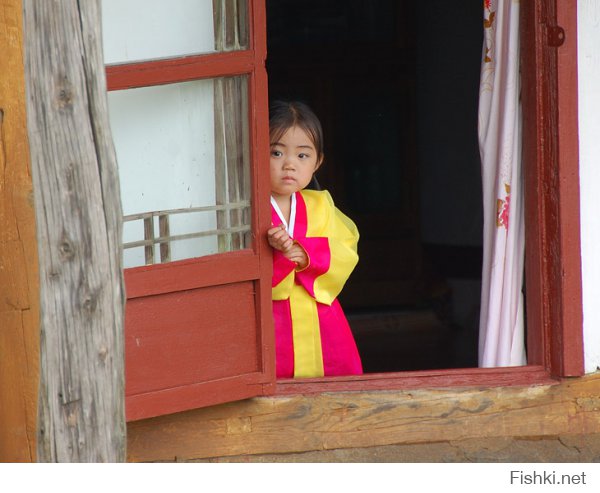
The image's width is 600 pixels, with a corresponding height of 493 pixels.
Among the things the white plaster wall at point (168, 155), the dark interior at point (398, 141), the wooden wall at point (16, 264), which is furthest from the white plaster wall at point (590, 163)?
the dark interior at point (398, 141)

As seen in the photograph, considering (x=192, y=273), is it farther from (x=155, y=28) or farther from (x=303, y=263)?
(x=155, y=28)

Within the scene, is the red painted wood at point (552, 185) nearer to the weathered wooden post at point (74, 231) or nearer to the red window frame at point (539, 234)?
the red window frame at point (539, 234)

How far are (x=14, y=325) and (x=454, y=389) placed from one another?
68.4 inches

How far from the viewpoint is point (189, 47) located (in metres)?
4.24

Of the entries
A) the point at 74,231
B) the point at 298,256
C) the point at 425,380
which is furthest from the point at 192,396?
the point at 74,231

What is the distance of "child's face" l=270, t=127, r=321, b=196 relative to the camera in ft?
15.5

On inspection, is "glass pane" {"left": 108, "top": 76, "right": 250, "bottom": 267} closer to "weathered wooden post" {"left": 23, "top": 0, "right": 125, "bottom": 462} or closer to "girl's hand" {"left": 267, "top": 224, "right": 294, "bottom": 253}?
"girl's hand" {"left": 267, "top": 224, "right": 294, "bottom": 253}

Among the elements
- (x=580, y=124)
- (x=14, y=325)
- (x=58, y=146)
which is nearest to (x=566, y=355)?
(x=580, y=124)

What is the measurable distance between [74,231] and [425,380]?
200 cm

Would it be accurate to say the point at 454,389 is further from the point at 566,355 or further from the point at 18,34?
the point at 18,34

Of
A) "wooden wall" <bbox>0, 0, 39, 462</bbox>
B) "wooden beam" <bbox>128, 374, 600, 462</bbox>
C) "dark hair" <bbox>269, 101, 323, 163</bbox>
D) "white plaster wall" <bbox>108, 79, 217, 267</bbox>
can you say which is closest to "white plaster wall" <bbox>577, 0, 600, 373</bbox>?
"wooden beam" <bbox>128, 374, 600, 462</bbox>

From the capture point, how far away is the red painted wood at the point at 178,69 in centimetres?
409

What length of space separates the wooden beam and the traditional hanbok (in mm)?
262

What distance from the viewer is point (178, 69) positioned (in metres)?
4.17
